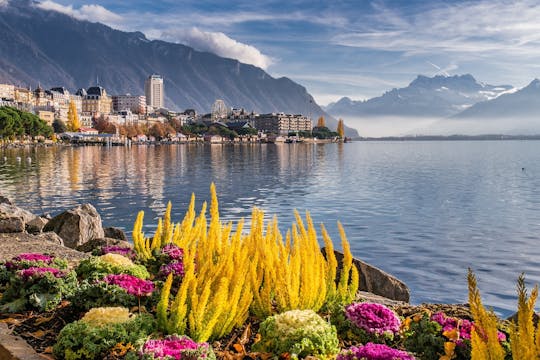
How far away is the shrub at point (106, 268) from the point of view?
985 cm

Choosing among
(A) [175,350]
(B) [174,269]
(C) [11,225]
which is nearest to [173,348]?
(A) [175,350]

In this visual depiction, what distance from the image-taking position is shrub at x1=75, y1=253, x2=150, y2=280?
9.85 metres

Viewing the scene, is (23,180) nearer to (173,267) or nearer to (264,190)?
(264,190)

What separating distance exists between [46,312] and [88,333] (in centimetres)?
223

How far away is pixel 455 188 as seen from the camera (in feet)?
186

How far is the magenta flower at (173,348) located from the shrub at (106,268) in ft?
11.7

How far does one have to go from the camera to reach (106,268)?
992 centimetres

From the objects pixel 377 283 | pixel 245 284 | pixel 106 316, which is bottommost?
pixel 377 283

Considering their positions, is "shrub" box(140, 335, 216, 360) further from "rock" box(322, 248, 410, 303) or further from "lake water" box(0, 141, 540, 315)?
"lake water" box(0, 141, 540, 315)

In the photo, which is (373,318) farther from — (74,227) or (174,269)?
(74,227)

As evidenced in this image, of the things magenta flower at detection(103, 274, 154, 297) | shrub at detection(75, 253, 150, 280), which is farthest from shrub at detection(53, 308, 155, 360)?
shrub at detection(75, 253, 150, 280)

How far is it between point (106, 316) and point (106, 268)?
2492mm

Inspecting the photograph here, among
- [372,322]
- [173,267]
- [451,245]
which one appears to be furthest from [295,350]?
[451,245]

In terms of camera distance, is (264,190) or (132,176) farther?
(132,176)
